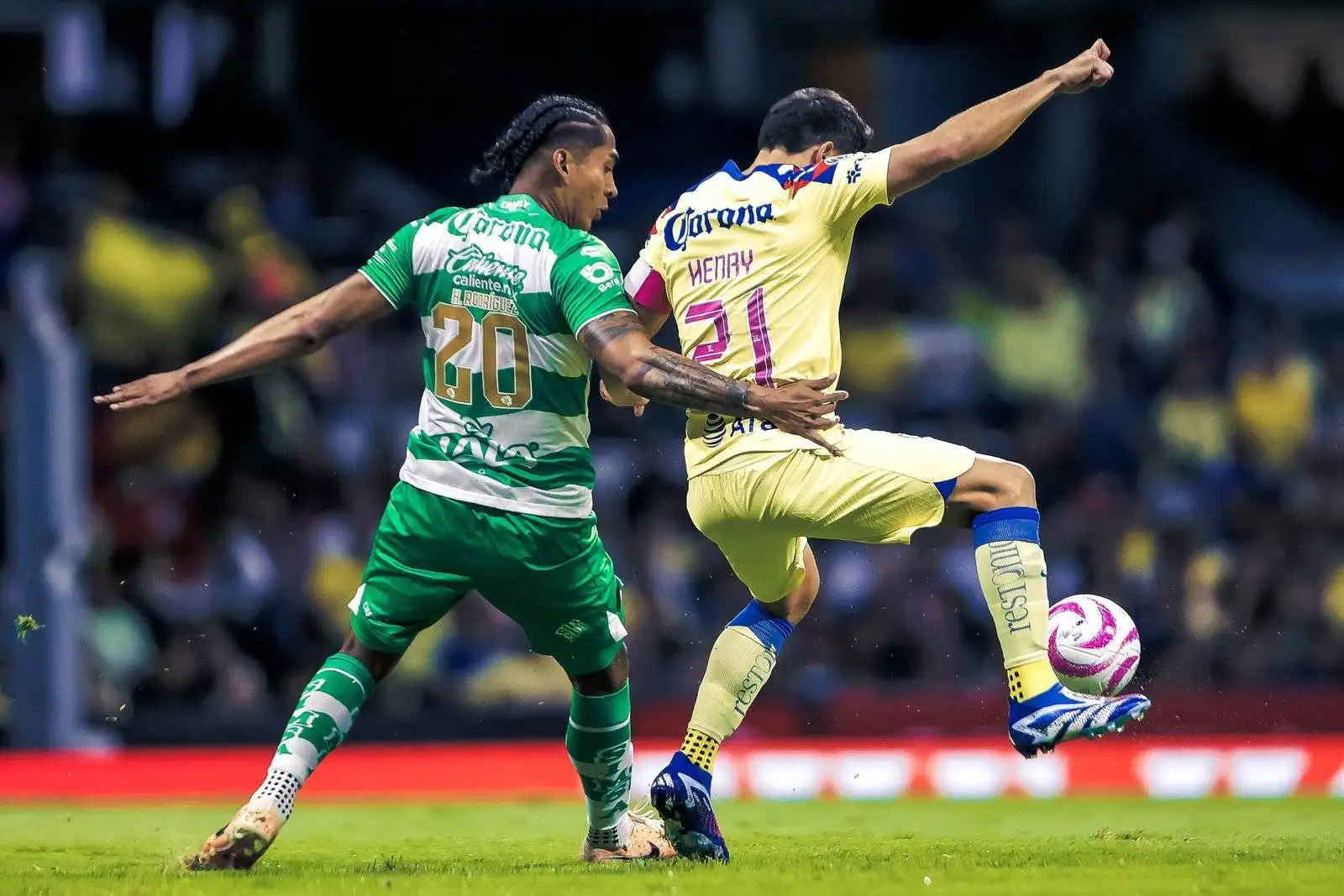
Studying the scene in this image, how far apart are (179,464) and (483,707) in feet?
8.97

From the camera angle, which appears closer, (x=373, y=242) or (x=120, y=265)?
(x=120, y=265)

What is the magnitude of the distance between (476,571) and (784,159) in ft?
5.56

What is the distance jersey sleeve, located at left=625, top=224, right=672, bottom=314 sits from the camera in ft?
22.8

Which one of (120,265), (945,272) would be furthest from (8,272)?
(945,272)

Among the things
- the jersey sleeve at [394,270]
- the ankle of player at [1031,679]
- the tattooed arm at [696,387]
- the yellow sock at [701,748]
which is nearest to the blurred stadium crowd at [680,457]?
the yellow sock at [701,748]

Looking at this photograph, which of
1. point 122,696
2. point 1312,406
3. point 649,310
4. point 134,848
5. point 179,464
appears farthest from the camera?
point 1312,406

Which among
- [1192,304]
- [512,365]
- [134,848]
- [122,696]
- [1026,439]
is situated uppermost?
[1192,304]

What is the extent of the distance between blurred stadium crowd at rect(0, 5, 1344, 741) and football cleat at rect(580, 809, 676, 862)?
5321 mm

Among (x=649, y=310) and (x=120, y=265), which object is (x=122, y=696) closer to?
(x=120, y=265)

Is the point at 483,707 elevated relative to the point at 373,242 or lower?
lower

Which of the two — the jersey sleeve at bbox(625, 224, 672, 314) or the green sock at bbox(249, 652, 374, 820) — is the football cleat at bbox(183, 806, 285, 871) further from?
the jersey sleeve at bbox(625, 224, 672, 314)

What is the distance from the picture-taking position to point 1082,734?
247 inches

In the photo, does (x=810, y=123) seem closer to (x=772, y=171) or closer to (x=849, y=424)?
(x=772, y=171)

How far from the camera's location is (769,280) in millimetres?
6602
